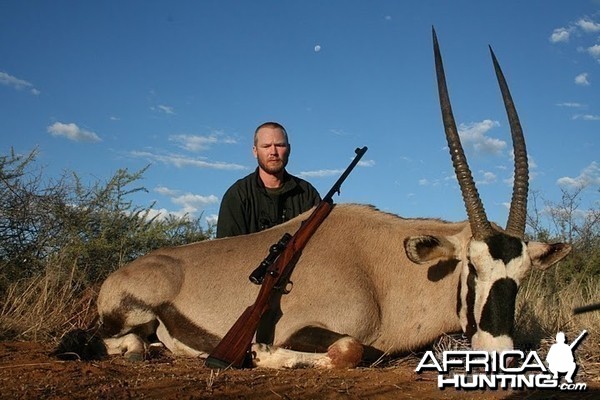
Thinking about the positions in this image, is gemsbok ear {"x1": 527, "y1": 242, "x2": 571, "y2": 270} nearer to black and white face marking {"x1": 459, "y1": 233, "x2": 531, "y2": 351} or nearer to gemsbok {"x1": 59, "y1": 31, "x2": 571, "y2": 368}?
gemsbok {"x1": 59, "y1": 31, "x2": 571, "y2": 368}

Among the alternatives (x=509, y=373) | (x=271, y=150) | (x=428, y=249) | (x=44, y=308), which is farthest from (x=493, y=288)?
(x=44, y=308)

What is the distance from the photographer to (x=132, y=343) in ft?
18.9

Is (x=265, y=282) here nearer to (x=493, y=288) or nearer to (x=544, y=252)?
(x=493, y=288)

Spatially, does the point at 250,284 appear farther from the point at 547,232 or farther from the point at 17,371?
the point at 547,232

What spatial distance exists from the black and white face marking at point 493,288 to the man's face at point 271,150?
3519 millimetres

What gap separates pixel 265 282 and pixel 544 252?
7.29 ft

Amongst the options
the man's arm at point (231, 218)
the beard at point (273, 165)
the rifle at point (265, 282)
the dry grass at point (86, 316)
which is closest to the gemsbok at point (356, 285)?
the rifle at point (265, 282)

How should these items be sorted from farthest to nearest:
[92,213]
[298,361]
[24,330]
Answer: [92,213]
[24,330]
[298,361]

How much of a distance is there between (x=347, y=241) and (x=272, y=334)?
1089 mm

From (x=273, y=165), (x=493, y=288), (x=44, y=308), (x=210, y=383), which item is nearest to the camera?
(x=210, y=383)

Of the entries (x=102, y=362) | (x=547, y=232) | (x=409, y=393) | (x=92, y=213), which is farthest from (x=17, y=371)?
(x=547, y=232)

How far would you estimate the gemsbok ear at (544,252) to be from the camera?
4.77 metres

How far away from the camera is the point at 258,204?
7.64 metres

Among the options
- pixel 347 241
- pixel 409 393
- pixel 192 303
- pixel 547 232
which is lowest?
pixel 409 393
